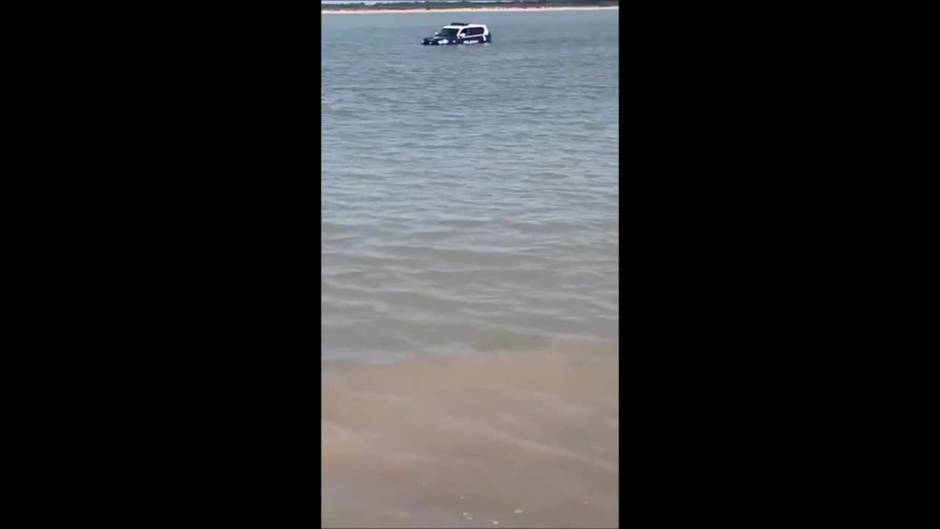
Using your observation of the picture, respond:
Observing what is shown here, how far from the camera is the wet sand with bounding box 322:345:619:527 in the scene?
333cm

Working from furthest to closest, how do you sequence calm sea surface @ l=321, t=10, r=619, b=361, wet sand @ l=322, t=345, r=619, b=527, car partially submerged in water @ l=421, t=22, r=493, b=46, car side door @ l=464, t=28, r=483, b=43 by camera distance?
car side door @ l=464, t=28, r=483, b=43 → car partially submerged in water @ l=421, t=22, r=493, b=46 → calm sea surface @ l=321, t=10, r=619, b=361 → wet sand @ l=322, t=345, r=619, b=527

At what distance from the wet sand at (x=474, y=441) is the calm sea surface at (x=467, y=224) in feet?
0.85

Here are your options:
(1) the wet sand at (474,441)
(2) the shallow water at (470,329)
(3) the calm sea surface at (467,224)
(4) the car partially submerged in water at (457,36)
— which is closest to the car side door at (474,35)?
(4) the car partially submerged in water at (457,36)

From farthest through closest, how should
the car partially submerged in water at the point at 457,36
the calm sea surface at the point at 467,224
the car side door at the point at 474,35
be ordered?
the car side door at the point at 474,35 → the car partially submerged in water at the point at 457,36 → the calm sea surface at the point at 467,224

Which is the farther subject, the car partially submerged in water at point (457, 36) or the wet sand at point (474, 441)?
the car partially submerged in water at point (457, 36)

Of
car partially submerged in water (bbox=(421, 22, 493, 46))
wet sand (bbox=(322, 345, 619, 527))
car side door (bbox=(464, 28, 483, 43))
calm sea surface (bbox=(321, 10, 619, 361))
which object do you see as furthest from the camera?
car side door (bbox=(464, 28, 483, 43))

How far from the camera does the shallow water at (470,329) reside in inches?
137

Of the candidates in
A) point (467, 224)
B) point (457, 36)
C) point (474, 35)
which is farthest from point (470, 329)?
point (474, 35)

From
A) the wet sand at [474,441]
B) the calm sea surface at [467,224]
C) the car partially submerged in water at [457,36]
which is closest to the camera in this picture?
the wet sand at [474,441]

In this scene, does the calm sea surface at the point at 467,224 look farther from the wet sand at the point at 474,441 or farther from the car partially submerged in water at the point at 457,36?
the car partially submerged in water at the point at 457,36

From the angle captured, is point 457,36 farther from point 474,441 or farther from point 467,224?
point 474,441

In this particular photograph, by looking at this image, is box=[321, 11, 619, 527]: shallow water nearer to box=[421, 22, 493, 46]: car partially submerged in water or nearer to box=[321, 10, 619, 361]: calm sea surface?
box=[321, 10, 619, 361]: calm sea surface

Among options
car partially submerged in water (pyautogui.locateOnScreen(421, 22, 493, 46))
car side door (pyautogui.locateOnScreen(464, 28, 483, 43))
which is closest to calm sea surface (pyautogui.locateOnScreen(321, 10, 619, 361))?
car partially submerged in water (pyautogui.locateOnScreen(421, 22, 493, 46))
